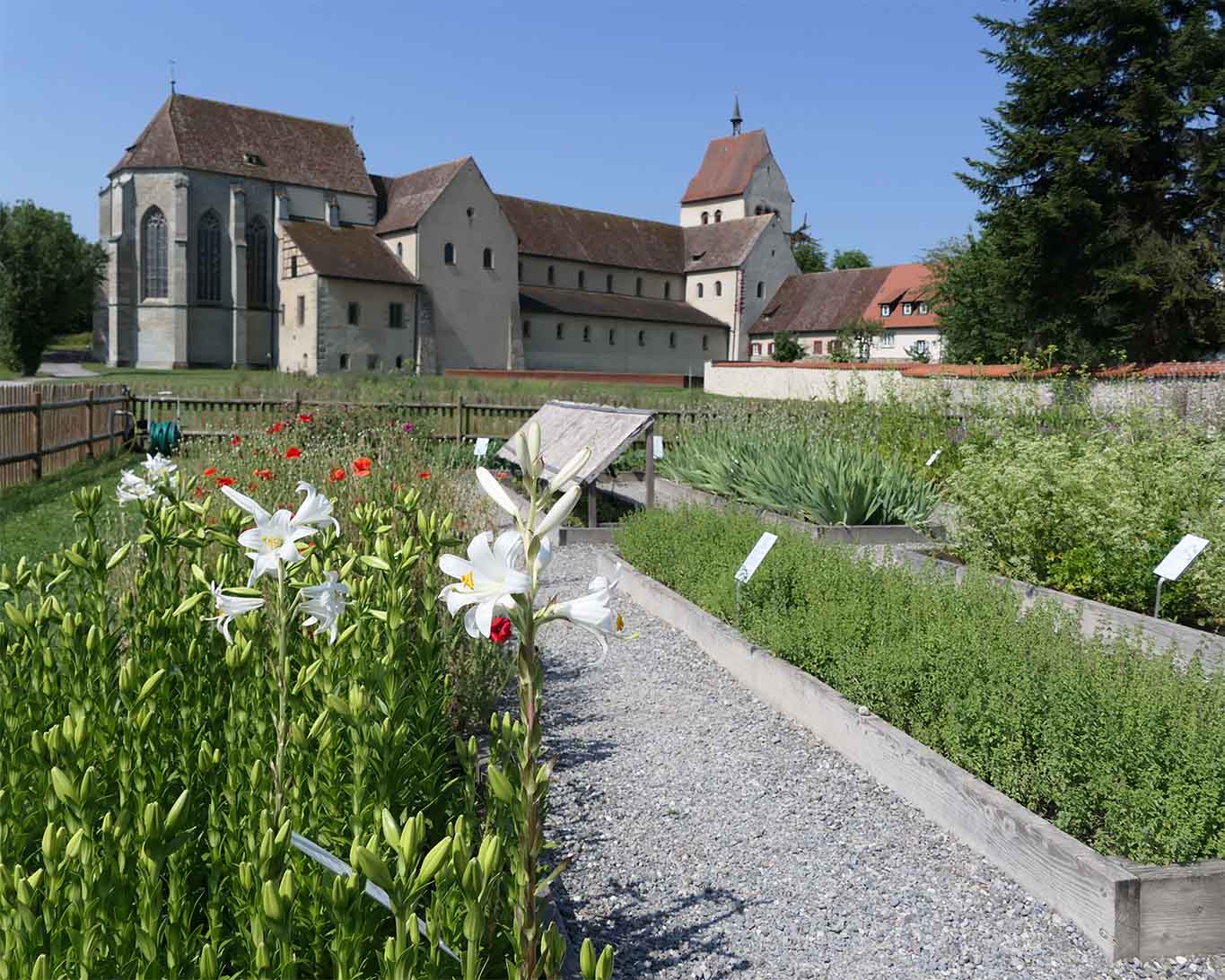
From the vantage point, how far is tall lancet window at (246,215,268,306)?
5309cm

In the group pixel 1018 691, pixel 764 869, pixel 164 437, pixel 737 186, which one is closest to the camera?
pixel 764 869

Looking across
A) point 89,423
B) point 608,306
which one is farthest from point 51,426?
point 608,306

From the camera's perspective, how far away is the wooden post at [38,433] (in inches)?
576

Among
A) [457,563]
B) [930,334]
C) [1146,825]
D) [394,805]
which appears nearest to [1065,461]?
[1146,825]

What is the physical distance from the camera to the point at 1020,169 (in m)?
28.8

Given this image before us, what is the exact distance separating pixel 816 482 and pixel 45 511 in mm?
8933

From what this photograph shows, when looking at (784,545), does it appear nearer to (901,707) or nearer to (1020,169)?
(901,707)

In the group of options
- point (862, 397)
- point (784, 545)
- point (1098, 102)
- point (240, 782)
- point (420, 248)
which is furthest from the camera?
point (420, 248)

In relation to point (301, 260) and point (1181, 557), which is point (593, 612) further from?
point (301, 260)

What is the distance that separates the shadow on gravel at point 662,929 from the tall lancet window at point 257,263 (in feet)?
177

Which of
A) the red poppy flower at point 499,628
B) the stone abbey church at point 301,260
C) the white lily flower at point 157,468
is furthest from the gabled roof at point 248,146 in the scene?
the red poppy flower at point 499,628

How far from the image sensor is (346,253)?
5088 centimetres

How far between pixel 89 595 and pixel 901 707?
143 inches

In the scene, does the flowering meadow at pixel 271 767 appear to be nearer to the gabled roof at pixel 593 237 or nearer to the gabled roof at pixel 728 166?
the gabled roof at pixel 593 237
